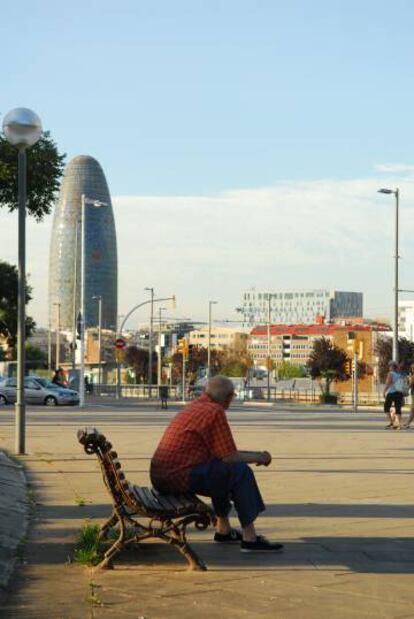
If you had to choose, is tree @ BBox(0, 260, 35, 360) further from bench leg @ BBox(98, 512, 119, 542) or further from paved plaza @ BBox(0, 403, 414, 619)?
bench leg @ BBox(98, 512, 119, 542)

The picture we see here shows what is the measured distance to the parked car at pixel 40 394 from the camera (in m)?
53.9

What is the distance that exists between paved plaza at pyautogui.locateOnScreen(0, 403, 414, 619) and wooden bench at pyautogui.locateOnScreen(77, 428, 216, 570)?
0.15 metres

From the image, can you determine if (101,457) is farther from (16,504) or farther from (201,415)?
(16,504)

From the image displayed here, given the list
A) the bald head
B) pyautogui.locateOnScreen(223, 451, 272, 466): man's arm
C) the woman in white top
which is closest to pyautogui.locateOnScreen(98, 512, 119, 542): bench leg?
pyautogui.locateOnScreen(223, 451, 272, 466): man's arm

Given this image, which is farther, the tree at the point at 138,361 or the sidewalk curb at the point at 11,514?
the tree at the point at 138,361

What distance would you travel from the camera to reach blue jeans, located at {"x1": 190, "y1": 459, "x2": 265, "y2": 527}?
8.65 meters

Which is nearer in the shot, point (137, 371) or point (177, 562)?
point (177, 562)

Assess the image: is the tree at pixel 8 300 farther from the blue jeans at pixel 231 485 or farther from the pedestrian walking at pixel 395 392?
the blue jeans at pixel 231 485

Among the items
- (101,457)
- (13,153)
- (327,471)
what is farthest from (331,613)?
(13,153)

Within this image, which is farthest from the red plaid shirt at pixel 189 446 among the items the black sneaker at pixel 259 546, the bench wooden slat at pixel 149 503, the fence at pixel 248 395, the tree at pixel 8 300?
the fence at pixel 248 395

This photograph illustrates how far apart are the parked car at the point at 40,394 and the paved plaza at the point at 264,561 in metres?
38.0

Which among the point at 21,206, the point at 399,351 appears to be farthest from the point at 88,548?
the point at 399,351

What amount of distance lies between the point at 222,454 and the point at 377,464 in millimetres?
9047

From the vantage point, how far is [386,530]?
9945 mm
